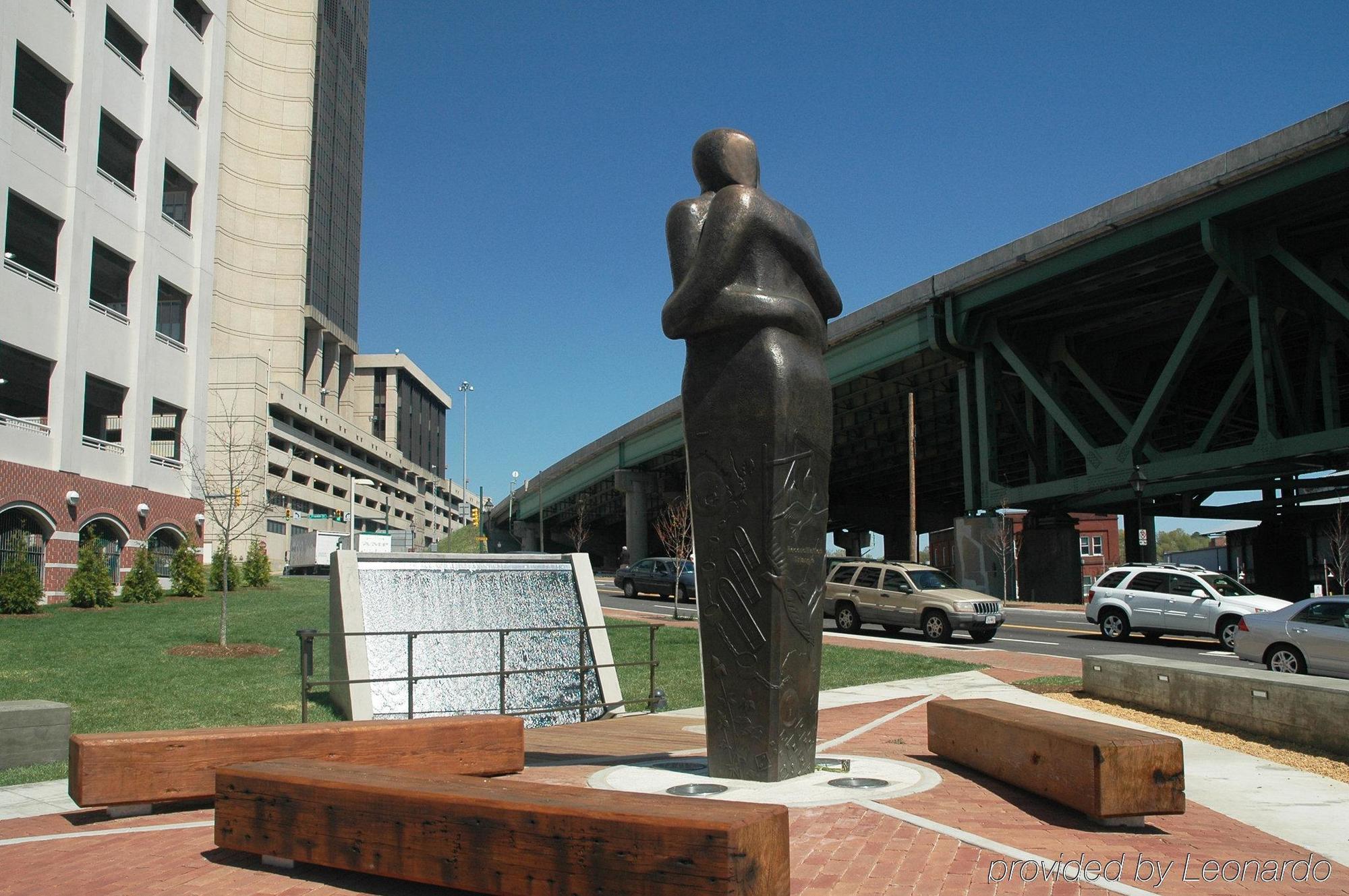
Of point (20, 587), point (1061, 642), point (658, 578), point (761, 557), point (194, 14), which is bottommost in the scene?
point (1061, 642)

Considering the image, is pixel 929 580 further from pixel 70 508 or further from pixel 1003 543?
pixel 70 508

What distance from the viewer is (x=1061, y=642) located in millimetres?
23531

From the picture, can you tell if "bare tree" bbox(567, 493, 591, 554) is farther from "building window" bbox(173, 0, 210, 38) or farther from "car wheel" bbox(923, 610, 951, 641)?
"car wheel" bbox(923, 610, 951, 641)

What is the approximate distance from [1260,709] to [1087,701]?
267 cm

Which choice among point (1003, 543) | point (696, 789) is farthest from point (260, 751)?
point (1003, 543)

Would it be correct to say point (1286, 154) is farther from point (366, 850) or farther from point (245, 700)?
point (366, 850)

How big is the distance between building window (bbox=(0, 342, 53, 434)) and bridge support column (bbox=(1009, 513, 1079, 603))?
112 ft

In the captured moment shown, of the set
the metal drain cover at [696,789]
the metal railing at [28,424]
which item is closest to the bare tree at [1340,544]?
the metal drain cover at [696,789]

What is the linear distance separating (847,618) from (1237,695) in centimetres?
1486

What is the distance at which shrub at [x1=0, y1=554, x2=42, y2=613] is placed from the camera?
24.2 m

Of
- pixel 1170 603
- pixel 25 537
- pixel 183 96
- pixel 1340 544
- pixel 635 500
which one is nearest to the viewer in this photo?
pixel 1170 603

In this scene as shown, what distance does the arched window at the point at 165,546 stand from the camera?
35.5m

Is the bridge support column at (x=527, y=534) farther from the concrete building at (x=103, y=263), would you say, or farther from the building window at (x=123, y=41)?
the building window at (x=123, y=41)

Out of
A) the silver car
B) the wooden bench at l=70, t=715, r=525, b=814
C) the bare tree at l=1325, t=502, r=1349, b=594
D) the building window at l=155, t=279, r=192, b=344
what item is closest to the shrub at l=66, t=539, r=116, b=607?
the building window at l=155, t=279, r=192, b=344
